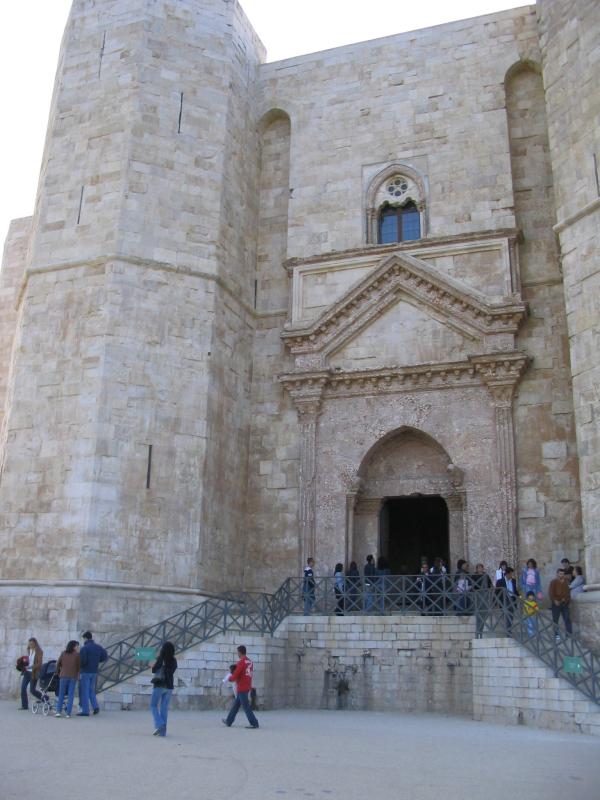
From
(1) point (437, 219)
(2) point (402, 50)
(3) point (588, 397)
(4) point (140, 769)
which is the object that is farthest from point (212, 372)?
(4) point (140, 769)

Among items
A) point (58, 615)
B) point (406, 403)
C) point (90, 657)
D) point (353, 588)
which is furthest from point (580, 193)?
point (58, 615)

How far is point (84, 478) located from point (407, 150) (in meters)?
10.1

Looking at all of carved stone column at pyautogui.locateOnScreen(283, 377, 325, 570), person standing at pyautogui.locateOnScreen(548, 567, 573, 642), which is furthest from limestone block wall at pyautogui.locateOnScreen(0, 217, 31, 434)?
person standing at pyautogui.locateOnScreen(548, 567, 573, 642)

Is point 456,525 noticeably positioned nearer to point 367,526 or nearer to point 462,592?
point 367,526

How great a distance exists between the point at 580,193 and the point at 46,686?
1189 cm

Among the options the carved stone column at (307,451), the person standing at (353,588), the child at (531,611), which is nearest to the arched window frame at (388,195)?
the carved stone column at (307,451)

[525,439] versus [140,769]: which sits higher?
[525,439]

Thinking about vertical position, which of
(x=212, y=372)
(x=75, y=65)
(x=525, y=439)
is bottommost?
(x=525, y=439)

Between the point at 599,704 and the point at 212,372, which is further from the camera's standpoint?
the point at 212,372

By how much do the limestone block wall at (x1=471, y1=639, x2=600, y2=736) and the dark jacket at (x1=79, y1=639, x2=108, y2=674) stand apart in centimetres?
548

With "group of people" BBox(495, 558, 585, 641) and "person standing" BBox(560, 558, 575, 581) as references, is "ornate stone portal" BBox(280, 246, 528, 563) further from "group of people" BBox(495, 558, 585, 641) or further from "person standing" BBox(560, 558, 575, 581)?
"person standing" BBox(560, 558, 575, 581)

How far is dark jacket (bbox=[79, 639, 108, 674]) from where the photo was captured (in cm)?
1122

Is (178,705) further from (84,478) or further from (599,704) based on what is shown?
(599,704)

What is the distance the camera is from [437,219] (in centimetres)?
1792
